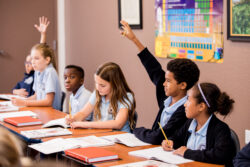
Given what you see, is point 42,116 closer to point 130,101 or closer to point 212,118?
point 130,101

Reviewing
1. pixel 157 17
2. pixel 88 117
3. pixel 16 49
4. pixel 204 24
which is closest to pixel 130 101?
pixel 88 117

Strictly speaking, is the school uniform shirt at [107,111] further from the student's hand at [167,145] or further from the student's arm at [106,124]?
the student's hand at [167,145]

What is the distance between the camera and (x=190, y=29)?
149 inches

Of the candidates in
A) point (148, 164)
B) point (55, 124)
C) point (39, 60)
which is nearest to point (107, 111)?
point (55, 124)

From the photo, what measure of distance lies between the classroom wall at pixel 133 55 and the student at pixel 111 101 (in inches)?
34.0

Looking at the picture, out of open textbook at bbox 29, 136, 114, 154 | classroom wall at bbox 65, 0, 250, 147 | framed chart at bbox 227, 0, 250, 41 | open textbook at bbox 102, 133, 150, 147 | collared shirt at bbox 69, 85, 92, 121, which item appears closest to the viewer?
open textbook at bbox 29, 136, 114, 154

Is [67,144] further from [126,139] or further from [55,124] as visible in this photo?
[55,124]

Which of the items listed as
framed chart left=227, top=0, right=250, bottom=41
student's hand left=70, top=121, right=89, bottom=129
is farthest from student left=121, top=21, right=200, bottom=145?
framed chart left=227, top=0, right=250, bottom=41

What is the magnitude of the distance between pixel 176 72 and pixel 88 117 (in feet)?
3.58

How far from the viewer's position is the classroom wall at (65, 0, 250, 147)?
10.7ft

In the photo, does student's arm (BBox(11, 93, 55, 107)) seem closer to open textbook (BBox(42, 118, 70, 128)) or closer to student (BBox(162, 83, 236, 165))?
open textbook (BBox(42, 118, 70, 128))

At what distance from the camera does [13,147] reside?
55cm

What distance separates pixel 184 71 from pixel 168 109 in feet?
0.86

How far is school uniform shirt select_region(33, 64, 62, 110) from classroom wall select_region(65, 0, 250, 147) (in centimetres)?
97
